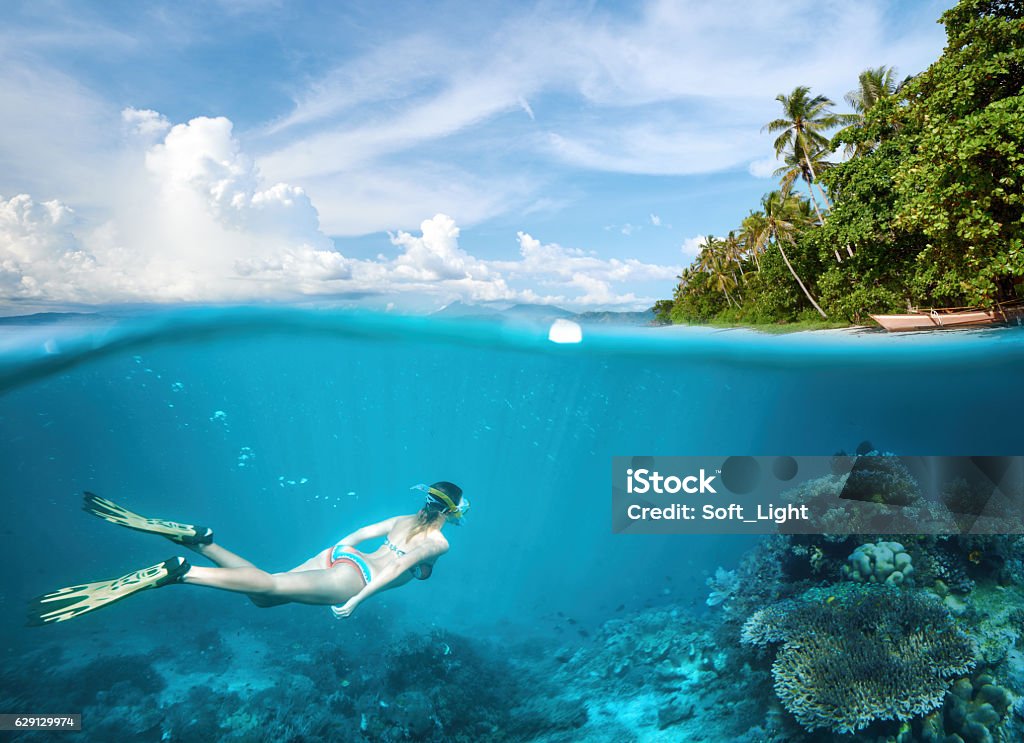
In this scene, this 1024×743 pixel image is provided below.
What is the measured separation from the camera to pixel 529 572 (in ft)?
65.8

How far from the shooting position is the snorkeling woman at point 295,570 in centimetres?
441

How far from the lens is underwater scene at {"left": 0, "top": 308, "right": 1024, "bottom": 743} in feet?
20.8

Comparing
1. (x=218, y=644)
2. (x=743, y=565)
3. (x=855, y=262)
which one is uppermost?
(x=855, y=262)

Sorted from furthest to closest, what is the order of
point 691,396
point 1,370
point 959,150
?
point 691,396 < point 1,370 < point 959,150

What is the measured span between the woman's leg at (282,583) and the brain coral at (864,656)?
550 cm

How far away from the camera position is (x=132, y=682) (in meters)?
8.04

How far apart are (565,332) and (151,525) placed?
11156 millimetres

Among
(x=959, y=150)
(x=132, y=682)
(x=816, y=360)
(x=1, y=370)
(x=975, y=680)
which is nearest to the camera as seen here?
(x=975, y=680)

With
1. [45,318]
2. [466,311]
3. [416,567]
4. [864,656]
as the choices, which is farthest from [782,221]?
[45,318]

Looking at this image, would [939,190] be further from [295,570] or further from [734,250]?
[734,250]

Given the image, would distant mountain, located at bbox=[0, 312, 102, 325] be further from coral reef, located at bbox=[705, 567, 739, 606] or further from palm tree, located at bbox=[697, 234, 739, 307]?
palm tree, located at bbox=[697, 234, 739, 307]

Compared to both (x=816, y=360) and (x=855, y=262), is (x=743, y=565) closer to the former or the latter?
(x=816, y=360)

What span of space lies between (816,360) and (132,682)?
1678 cm

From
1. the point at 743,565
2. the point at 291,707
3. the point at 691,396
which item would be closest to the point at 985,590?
the point at 743,565
